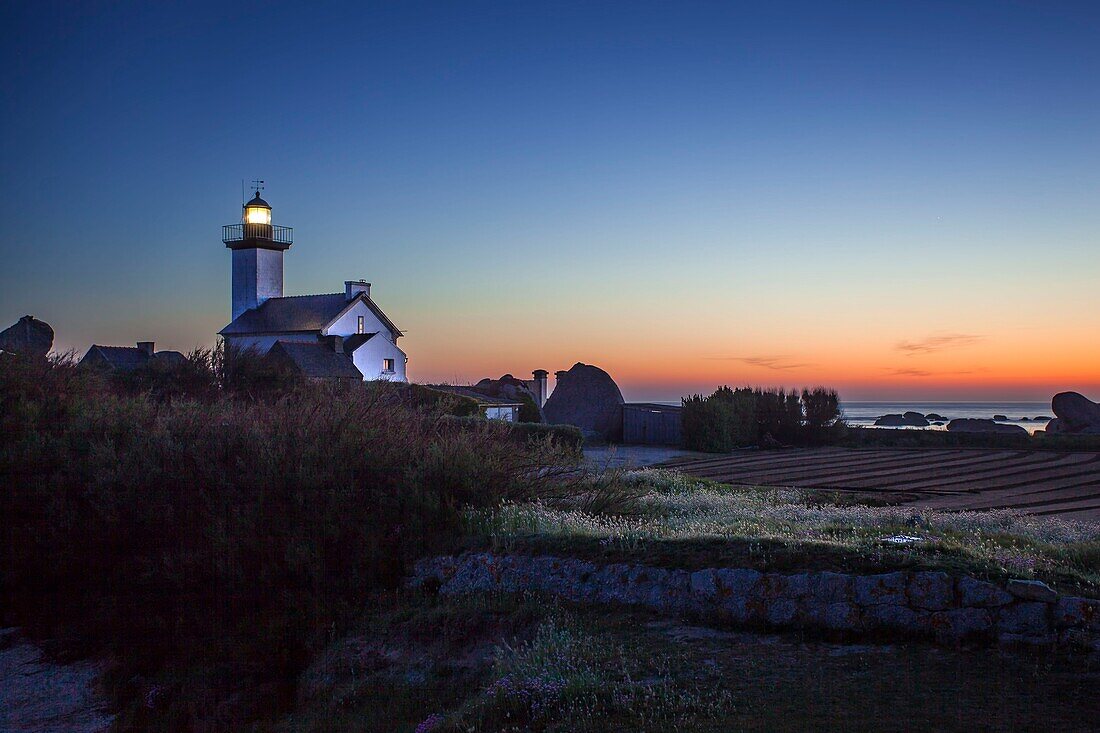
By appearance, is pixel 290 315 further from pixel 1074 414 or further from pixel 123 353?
pixel 1074 414

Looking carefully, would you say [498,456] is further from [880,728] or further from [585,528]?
[880,728]

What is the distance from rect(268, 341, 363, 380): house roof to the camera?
112 feet

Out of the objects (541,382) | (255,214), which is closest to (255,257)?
(255,214)

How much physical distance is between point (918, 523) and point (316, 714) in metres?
6.62

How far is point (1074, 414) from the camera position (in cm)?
2894

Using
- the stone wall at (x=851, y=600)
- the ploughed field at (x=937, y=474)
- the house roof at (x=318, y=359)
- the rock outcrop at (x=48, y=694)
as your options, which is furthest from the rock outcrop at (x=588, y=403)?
the stone wall at (x=851, y=600)

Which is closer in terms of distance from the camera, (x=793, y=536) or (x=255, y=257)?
(x=793, y=536)

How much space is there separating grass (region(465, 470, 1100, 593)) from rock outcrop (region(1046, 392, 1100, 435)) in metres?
22.4

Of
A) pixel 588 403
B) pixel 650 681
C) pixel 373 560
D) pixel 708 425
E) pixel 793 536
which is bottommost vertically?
pixel 650 681

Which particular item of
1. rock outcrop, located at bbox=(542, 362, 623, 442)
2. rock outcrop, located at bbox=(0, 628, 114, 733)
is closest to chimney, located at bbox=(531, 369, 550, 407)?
rock outcrop, located at bbox=(542, 362, 623, 442)

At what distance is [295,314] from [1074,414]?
38396mm

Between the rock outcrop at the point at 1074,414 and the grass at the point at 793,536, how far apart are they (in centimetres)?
2242

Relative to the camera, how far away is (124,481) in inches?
376

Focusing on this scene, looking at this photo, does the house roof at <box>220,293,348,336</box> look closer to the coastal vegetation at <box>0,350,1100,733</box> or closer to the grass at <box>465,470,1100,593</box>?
the coastal vegetation at <box>0,350,1100,733</box>
